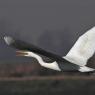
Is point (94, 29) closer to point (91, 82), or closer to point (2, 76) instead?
point (91, 82)

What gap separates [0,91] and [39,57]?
541cm

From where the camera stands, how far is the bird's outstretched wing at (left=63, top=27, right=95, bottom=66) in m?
24.1

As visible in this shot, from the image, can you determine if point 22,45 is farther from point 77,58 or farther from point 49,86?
point 49,86

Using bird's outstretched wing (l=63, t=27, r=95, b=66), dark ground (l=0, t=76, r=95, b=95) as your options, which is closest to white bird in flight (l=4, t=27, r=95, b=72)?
bird's outstretched wing (l=63, t=27, r=95, b=66)

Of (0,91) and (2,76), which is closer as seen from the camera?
(0,91)

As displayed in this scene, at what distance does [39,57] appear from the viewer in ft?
81.8

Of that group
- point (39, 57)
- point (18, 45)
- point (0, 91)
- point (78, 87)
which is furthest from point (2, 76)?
point (18, 45)

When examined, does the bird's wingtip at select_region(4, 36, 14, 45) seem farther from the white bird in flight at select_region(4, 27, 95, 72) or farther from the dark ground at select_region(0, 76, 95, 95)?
the dark ground at select_region(0, 76, 95, 95)

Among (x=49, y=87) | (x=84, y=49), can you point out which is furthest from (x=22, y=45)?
(x=49, y=87)

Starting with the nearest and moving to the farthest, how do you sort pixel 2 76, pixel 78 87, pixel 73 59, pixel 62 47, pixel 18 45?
pixel 18 45 < pixel 73 59 < pixel 78 87 < pixel 2 76 < pixel 62 47

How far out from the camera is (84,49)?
24.3m

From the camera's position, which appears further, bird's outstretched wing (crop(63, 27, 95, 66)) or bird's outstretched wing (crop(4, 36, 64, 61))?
bird's outstretched wing (crop(63, 27, 95, 66))

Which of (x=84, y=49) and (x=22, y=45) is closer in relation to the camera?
(x=22, y=45)

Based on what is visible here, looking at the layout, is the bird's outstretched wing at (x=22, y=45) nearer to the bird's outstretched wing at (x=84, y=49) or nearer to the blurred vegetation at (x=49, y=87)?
the bird's outstretched wing at (x=84, y=49)
